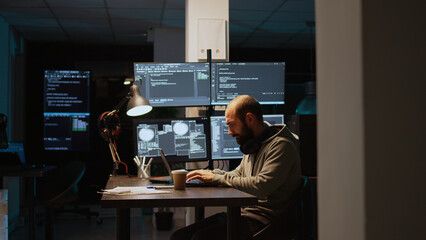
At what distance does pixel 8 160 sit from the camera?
176 inches

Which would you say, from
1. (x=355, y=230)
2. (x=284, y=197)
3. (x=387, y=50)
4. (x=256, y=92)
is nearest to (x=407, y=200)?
(x=355, y=230)

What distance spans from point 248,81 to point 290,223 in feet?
5.33

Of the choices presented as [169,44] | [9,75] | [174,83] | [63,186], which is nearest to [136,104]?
[174,83]

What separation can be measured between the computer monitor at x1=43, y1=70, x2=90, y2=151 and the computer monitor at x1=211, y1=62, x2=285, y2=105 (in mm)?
3816

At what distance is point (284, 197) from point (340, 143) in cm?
152

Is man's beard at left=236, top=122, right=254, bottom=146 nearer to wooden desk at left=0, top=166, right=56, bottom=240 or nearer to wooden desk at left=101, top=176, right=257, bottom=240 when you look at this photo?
wooden desk at left=101, top=176, right=257, bottom=240

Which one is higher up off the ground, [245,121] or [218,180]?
[245,121]

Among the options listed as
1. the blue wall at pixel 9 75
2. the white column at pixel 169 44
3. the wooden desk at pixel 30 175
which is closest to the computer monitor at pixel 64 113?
the blue wall at pixel 9 75

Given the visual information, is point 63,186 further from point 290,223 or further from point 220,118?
→ point 290,223

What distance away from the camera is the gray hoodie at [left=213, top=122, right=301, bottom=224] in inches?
92.1

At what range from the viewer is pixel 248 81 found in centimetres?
363

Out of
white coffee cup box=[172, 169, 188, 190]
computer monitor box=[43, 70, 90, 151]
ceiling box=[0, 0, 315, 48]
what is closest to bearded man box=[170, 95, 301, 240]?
white coffee cup box=[172, 169, 188, 190]

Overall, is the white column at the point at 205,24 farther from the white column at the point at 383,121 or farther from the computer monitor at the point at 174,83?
the white column at the point at 383,121

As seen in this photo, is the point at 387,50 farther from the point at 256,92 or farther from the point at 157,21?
the point at 157,21
